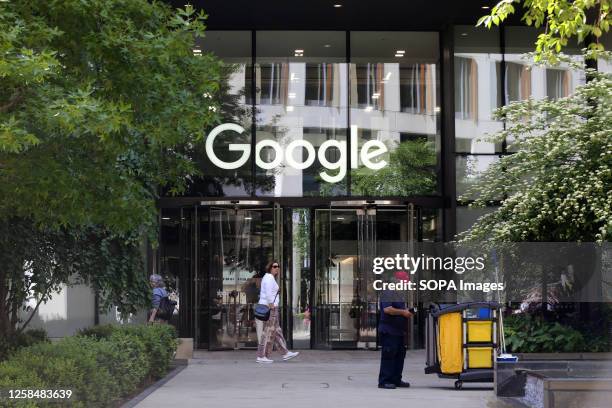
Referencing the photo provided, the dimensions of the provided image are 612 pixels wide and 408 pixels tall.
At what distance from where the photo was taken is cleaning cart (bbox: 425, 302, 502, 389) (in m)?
13.3

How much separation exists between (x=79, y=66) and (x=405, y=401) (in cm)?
562

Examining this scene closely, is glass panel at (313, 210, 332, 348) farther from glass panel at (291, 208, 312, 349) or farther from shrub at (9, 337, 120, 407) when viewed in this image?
shrub at (9, 337, 120, 407)

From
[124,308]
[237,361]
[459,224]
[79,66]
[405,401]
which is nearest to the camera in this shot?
[79,66]

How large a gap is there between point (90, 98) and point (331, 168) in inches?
551

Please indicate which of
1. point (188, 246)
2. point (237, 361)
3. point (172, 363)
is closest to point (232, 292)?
point (188, 246)

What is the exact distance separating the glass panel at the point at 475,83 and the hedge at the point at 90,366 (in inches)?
364

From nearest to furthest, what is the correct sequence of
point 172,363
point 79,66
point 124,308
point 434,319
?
point 79,66, point 434,319, point 124,308, point 172,363

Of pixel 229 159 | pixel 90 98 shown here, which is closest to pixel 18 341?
pixel 90 98

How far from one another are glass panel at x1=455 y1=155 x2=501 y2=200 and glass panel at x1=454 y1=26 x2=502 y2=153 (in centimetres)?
23

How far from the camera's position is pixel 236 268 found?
838 inches

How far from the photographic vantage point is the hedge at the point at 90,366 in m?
8.88

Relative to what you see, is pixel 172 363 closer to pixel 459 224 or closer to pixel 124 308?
pixel 124 308

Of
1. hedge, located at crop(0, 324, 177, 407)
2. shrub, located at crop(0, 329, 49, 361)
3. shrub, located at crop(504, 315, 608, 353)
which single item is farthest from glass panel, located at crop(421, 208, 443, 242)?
shrub, located at crop(0, 329, 49, 361)

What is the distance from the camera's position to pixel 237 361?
18.6 meters
